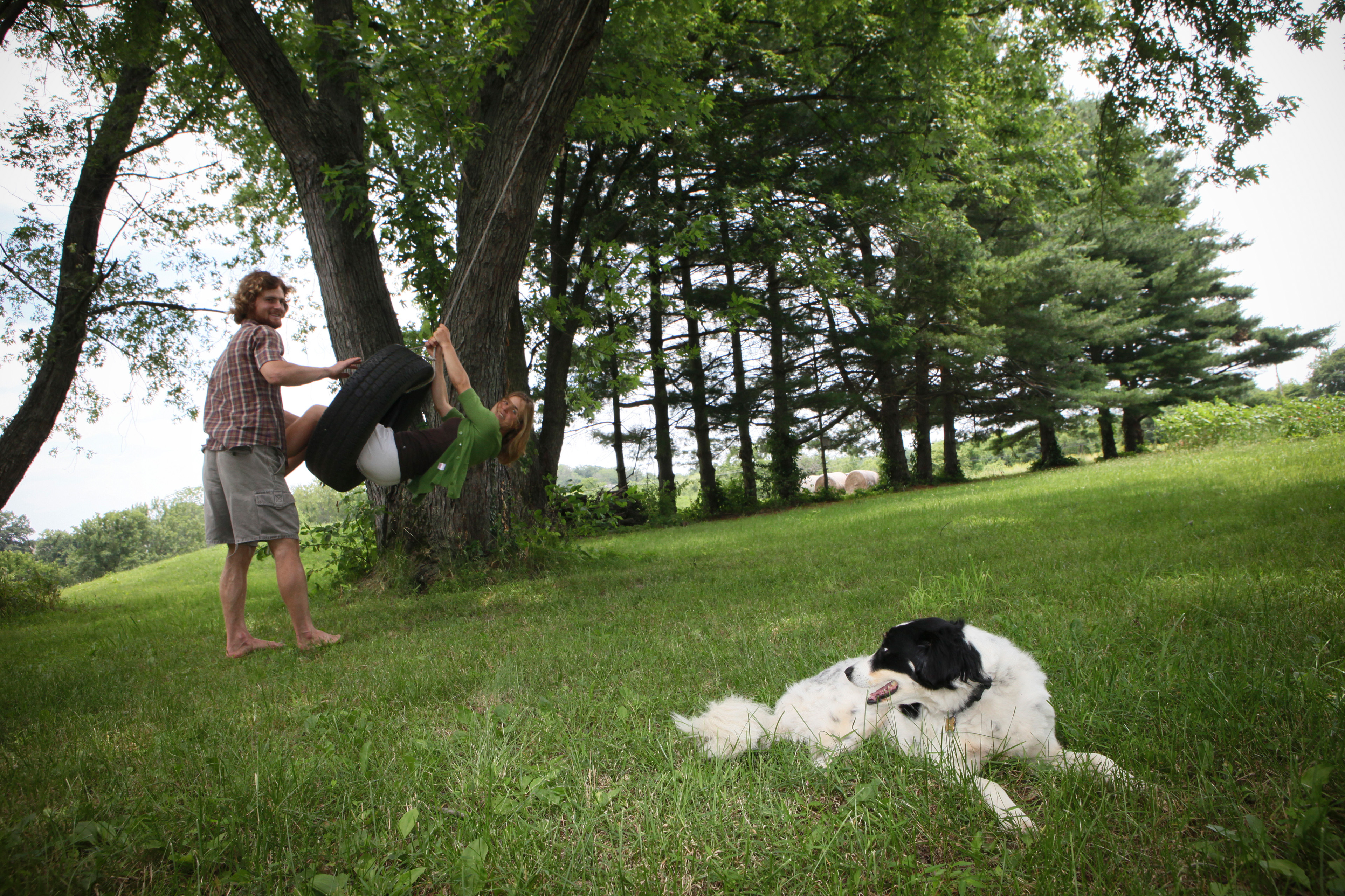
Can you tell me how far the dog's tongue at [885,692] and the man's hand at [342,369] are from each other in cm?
345

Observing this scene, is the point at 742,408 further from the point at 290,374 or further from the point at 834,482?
the point at 290,374

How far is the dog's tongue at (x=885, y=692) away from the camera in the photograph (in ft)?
6.41

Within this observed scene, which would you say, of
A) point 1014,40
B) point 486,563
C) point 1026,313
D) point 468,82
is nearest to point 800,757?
point 486,563

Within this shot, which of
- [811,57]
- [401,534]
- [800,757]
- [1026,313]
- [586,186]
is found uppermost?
[811,57]

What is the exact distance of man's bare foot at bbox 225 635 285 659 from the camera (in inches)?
165

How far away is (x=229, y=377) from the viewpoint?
3.95 meters

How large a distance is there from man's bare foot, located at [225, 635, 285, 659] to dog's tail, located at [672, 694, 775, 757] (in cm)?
330

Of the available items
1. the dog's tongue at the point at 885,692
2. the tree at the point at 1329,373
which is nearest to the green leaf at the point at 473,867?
the dog's tongue at the point at 885,692

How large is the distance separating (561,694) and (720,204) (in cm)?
1431

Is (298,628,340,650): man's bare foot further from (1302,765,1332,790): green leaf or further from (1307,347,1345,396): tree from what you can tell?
(1307,347,1345,396): tree

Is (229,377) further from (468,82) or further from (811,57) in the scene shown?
(811,57)

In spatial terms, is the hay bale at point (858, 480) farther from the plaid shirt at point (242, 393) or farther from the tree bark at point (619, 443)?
the plaid shirt at point (242, 393)

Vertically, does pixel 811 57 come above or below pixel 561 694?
above

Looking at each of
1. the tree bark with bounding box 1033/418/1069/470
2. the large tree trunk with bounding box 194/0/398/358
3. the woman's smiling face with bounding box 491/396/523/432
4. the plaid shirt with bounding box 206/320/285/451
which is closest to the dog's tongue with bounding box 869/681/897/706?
the woman's smiling face with bounding box 491/396/523/432
